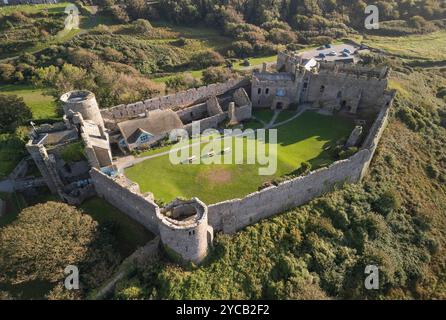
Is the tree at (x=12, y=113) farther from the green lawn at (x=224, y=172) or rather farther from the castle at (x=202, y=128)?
the green lawn at (x=224, y=172)

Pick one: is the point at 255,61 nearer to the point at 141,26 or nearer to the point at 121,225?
the point at 141,26

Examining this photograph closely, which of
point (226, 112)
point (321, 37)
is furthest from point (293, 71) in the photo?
point (321, 37)

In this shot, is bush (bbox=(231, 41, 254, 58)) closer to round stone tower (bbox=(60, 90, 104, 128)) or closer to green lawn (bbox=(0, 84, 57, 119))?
green lawn (bbox=(0, 84, 57, 119))

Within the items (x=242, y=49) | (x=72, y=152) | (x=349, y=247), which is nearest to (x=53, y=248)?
(x=72, y=152)

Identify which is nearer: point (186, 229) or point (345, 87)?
point (186, 229)

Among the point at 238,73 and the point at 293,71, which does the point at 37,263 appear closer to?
the point at 293,71

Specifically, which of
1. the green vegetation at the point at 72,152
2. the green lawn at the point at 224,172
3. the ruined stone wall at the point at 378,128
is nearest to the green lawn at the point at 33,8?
the green vegetation at the point at 72,152
